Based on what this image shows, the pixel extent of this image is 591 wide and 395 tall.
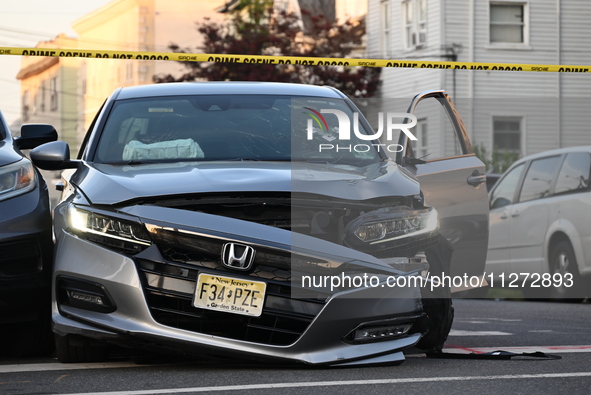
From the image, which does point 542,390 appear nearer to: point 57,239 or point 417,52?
point 57,239

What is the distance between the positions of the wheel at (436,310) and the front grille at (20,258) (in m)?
2.21

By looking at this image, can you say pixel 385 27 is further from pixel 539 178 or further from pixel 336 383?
pixel 336 383

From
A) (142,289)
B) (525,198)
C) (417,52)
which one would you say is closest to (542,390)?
(142,289)

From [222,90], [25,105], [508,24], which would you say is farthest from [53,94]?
[222,90]

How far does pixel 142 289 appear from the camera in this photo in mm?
5934

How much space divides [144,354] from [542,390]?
2310 mm

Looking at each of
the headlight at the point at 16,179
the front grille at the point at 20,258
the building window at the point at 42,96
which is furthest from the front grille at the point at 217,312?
the building window at the point at 42,96

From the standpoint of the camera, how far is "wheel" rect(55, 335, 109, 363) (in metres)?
6.35

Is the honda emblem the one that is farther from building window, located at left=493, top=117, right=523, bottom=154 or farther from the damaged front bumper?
building window, located at left=493, top=117, right=523, bottom=154

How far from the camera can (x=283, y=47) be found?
38250 mm

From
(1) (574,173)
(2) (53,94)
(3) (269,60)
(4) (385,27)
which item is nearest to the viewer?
(3) (269,60)

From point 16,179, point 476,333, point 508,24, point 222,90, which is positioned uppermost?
point 508,24

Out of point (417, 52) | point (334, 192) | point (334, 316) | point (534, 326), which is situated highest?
point (417, 52)

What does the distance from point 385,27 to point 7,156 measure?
28236 mm
